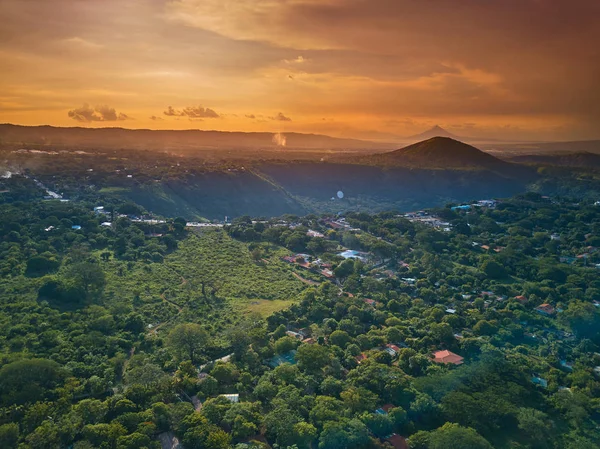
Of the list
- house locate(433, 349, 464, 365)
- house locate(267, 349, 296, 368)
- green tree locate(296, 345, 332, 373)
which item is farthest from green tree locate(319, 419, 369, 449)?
house locate(433, 349, 464, 365)

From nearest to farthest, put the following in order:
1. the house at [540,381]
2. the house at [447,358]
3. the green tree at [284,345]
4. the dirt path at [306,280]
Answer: the house at [540,381], the green tree at [284,345], the house at [447,358], the dirt path at [306,280]

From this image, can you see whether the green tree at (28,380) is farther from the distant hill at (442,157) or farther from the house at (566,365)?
the distant hill at (442,157)

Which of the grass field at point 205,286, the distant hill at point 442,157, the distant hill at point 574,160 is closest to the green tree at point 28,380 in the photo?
the grass field at point 205,286

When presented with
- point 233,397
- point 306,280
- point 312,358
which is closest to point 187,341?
point 233,397

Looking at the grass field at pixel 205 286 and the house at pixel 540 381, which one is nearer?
the house at pixel 540 381

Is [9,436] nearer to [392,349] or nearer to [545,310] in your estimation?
[392,349]

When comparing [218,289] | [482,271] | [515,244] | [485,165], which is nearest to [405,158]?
[485,165]

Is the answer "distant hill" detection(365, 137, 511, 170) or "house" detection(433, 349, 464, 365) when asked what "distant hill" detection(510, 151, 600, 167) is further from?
"house" detection(433, 349, 464, 365)
